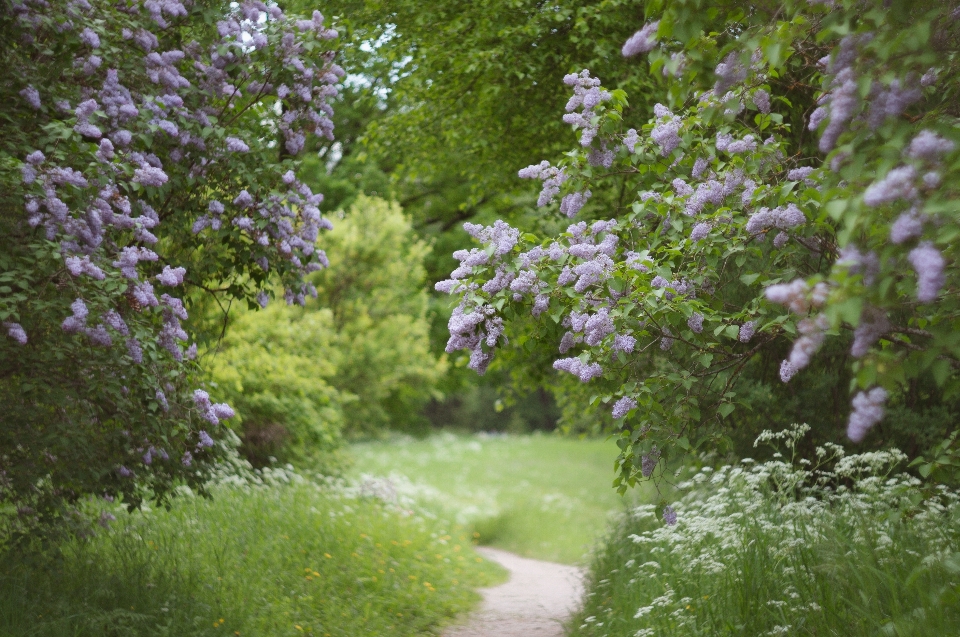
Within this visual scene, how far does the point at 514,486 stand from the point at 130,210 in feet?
54.1

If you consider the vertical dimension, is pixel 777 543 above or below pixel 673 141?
below

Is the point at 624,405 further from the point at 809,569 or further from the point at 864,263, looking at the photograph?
the point at 864,263

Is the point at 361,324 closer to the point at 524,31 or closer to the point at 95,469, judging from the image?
the point at 524,31

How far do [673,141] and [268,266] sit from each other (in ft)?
10.7

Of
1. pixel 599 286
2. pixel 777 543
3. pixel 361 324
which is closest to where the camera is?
pixel 599 286

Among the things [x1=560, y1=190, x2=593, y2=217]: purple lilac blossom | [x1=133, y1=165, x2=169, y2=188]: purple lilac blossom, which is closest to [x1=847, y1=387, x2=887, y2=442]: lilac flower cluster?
[x1=560, y1=190, x2=593, y2=217]: purple lilac blossom

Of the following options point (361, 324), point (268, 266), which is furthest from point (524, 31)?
point (361, 324)

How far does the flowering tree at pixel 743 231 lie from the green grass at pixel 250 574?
2.98 metres

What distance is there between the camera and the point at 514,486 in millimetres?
21219

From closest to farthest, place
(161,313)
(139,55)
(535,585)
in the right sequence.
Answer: (161,313) < (139,55) < (535,585)

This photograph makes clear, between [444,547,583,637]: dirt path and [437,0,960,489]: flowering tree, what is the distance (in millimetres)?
3002

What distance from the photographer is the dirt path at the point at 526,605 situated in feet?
27.3

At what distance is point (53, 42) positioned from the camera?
6.25 meters

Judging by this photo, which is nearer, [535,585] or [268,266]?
[268,266]
